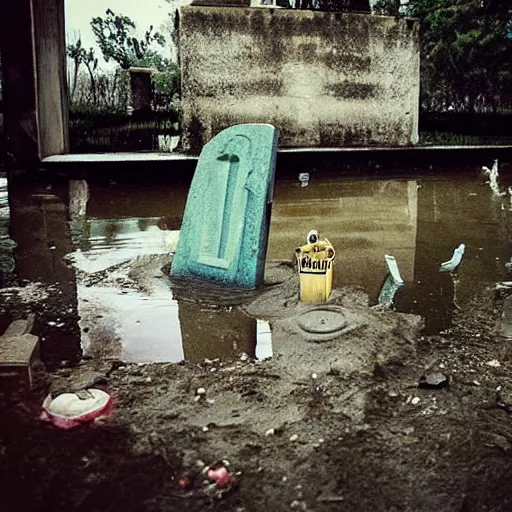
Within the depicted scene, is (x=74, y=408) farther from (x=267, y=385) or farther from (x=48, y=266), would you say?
(x=48, y=266)

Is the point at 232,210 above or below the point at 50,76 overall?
below

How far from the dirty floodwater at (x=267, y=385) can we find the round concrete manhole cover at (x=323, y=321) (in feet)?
0.06

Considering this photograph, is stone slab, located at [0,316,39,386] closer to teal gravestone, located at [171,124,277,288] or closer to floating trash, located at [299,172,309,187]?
teal gravestone, located at [171,124,277,288]

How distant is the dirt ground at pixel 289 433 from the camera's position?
66.7 inches

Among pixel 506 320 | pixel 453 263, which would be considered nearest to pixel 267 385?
pixel 506 320

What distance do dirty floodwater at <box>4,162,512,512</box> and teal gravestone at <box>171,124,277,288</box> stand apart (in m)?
0.14

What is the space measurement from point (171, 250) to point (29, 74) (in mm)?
6949

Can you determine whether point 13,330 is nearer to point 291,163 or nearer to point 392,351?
point 392,351

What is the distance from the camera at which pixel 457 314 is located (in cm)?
325

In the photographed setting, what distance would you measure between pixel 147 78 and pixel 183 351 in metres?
13.2

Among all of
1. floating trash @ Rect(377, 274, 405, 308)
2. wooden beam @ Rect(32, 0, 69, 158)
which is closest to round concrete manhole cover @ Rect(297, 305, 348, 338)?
floating trash @ Rect(377, 274, 405, 308)

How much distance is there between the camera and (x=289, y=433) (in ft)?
6.63

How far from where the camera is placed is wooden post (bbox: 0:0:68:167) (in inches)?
392

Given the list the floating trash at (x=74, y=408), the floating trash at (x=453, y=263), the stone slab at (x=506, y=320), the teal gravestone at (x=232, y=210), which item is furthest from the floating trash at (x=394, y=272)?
the floating trash at (x=74, y=408)
